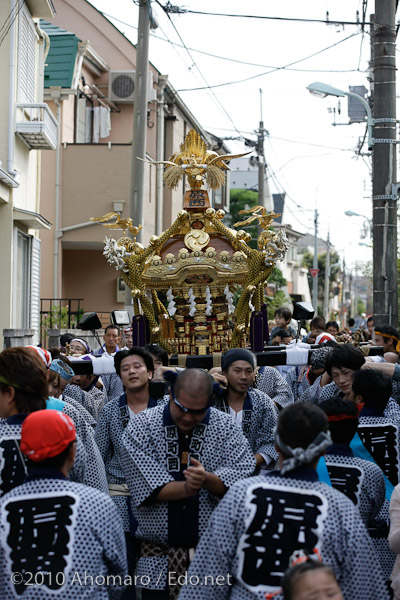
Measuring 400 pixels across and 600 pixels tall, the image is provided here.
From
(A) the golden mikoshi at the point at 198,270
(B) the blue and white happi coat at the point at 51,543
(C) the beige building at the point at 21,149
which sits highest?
(C) the beige building at the point at 21,149

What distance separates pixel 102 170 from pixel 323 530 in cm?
1955

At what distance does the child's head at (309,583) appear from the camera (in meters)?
2.87

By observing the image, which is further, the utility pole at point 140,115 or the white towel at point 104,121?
the white towel at point 104,121

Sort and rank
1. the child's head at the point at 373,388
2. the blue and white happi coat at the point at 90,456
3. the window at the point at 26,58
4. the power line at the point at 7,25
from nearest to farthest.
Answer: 1. the blue and white happi coat at the point at 90,456
2. the child's head at the point at 373,388
3. the power line at the point at 7,25
4. the window at the point at 26,58

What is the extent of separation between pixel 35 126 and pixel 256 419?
10.2 m

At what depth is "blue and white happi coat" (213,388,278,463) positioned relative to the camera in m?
5.64

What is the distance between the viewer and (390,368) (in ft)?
19.5

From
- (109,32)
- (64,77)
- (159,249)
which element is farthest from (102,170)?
(159,249)

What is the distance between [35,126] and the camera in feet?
47.5

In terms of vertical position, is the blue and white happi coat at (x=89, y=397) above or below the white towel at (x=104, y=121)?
below

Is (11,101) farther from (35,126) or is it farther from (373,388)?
(373,388)

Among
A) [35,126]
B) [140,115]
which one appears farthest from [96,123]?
[140,115]

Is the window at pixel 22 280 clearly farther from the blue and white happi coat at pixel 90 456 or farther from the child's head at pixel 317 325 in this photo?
the blue and white happi coat at pixel 90 456

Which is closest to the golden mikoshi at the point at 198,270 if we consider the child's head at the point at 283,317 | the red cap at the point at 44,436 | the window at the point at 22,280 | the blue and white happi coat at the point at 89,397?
the blue and white happi coat at the point at 89,397
